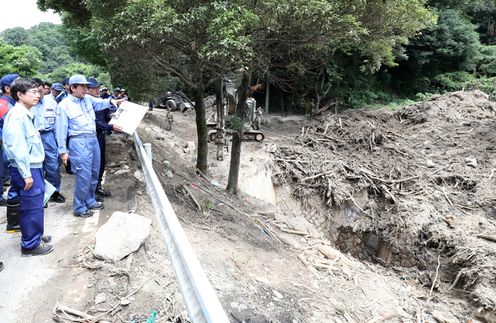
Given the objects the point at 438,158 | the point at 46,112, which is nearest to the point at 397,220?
the point at 438,158

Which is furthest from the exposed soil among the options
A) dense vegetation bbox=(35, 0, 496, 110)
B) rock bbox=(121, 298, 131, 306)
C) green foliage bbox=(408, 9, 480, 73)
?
green foliage bbox=(408, 9, 480, 73)

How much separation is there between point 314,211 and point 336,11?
232 inches

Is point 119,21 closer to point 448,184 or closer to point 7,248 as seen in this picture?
point 7,248

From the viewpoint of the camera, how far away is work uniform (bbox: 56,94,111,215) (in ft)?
14.8

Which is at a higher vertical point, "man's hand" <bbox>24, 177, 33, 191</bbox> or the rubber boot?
"man's hand" <bbox>24, 177, 33, 191</bbox>

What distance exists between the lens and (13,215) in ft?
13.8

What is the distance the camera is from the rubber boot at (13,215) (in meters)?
4.13

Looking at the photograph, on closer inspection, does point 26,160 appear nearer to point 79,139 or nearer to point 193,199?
point 79,139

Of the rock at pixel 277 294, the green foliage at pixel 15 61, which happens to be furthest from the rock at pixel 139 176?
the green foliage at pixel 15 61

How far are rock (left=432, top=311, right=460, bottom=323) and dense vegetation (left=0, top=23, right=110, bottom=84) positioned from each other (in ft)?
61.6

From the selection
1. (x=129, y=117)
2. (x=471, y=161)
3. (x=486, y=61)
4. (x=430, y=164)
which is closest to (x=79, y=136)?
(x=129, y=117)

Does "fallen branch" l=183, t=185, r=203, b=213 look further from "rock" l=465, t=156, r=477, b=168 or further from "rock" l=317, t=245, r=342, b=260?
"rock" l=465, t=156, r=477, b=168

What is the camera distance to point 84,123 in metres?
4.62

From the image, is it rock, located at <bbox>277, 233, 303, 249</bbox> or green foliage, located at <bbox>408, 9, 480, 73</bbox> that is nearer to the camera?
rock, located at <bbox>277, 233, 303, 249</bbox>
